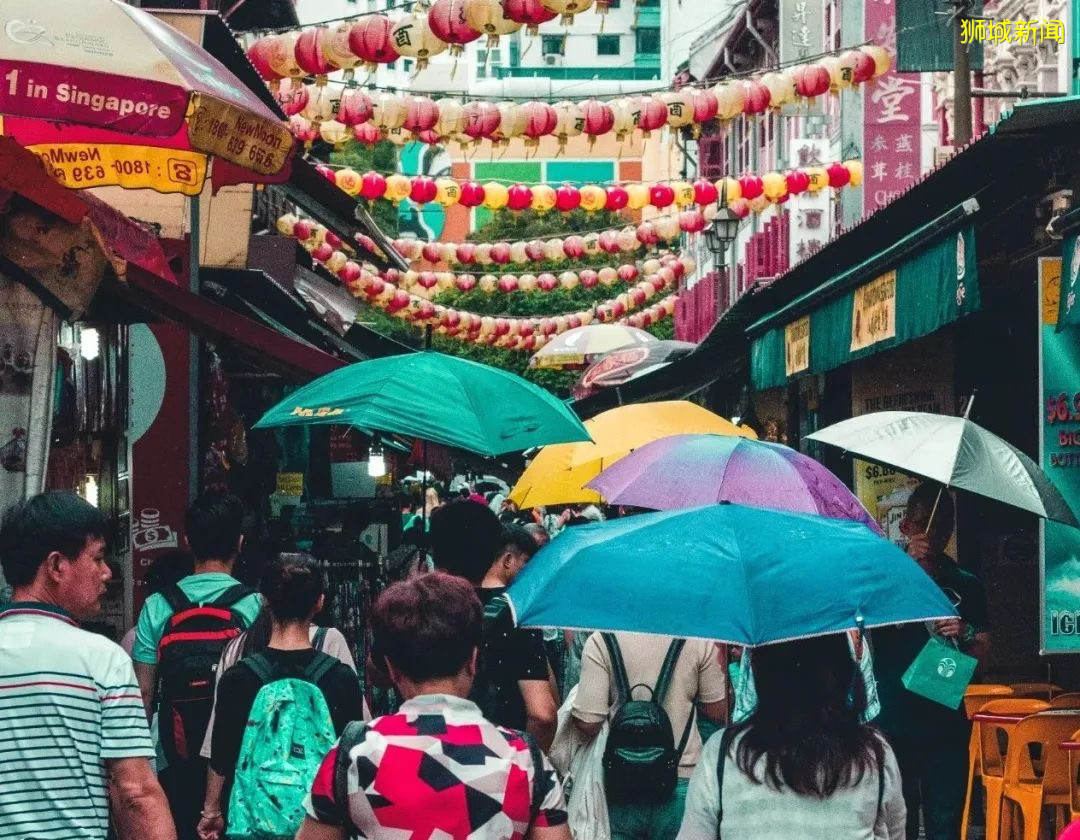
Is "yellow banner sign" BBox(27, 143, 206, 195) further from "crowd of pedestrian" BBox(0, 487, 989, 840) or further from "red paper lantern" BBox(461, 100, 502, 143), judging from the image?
"red paper lantern" BBox(461, 100, 502, 143)

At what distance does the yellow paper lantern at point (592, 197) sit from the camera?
24.0 m

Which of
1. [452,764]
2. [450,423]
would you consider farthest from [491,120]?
[452,764]

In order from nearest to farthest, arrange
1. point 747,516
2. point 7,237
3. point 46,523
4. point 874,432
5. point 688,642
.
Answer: point 46,523, point 747,516, point 688,642, point 7,237, point 874,432

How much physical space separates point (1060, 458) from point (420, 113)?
396 inches

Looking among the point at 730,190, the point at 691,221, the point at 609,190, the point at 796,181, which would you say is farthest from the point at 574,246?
the point at 796,181

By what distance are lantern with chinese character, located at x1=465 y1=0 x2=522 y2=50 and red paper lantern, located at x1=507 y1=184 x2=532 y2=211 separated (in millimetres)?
11728

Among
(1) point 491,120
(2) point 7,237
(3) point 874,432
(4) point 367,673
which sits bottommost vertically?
(4) point 367,673

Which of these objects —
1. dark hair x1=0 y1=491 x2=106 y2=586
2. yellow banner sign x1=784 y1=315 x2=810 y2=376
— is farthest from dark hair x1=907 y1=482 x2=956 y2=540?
yellow banner sign x1=784 y1=315 x2=810 y2=376

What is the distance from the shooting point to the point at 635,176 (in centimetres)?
8481

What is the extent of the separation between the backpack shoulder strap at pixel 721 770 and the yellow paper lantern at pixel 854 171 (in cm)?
1771

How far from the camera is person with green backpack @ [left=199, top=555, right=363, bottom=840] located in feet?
17.5

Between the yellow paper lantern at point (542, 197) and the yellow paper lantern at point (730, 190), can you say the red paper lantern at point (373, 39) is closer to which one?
the yellow paper lantern at point (730, 190)

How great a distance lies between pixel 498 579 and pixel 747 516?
89.2 inches

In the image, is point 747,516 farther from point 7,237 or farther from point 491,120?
point 491,120
